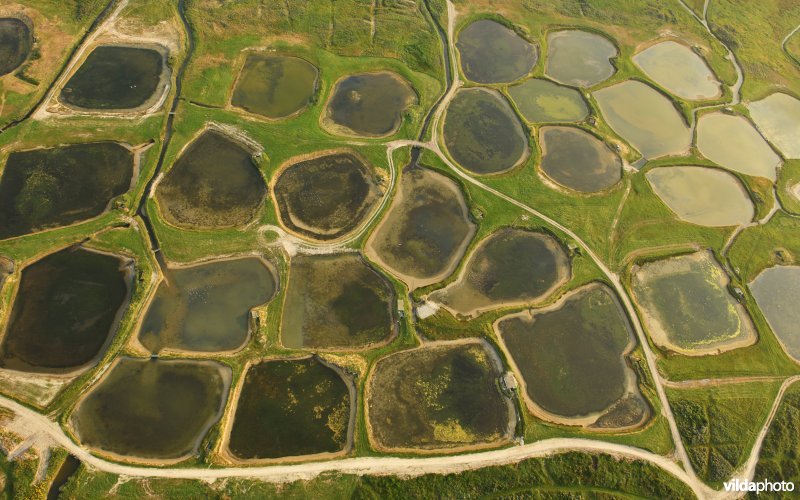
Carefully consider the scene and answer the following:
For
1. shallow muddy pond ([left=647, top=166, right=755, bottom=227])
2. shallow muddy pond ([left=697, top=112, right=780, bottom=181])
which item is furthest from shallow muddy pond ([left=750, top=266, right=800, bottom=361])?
shallow muddy pond ([left=697, top=112, right=780, bottom=181])

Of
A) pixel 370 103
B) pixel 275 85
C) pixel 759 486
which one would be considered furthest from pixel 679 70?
pixel 275 85

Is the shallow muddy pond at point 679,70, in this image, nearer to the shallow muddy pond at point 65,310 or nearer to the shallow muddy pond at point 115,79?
the shallow muddy pond at point 115,79

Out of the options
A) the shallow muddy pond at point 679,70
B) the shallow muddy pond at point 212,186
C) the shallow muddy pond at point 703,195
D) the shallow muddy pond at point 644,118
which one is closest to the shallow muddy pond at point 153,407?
the shallow muddy pond at point 212,186

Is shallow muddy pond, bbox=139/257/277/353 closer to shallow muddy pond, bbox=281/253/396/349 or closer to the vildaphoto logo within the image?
shallow muddy pond, bbox=281/253/396/349

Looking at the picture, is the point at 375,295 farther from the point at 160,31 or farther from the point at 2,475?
the point at 160,31

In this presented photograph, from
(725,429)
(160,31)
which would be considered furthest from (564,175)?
(160,31)
